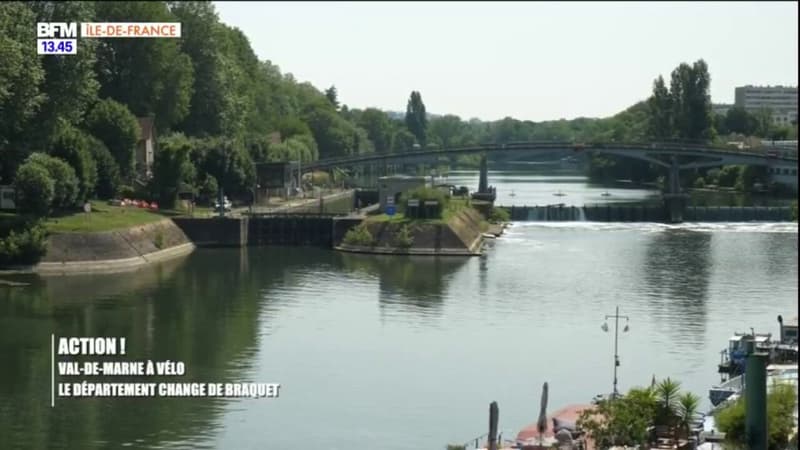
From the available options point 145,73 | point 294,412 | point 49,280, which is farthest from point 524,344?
point 145,73

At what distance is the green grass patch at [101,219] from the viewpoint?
77.1 meters

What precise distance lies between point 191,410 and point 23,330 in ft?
51.9

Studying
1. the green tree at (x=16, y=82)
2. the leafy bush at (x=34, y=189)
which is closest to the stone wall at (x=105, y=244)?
the leafy bush at (x=34, y=189)

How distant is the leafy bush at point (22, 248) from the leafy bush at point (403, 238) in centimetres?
2182

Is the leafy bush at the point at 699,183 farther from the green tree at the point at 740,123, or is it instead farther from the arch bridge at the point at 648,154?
the green tree at the point at 740,123

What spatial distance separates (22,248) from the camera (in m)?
73.0

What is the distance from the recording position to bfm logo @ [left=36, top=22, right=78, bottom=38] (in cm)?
8144

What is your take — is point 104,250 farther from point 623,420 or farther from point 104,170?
point 623,420

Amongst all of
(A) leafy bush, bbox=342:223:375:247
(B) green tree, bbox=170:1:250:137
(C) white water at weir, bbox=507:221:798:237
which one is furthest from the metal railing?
(B) green tree, bbox=170:1:250:137

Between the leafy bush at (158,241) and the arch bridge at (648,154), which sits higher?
the arch bridge at (648,154)

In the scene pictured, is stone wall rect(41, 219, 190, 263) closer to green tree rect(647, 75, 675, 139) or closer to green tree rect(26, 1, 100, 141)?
green tree rect(26, 1, 100, 141)

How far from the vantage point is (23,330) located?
5584cm

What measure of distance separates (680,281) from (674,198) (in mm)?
41023

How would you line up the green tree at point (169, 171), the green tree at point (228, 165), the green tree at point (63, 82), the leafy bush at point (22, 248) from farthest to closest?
the green tree at point (228, 165) → the green tree at point (169, 171) → the green tree at point (63, 82) → the leafy bush at point (22, 248)
